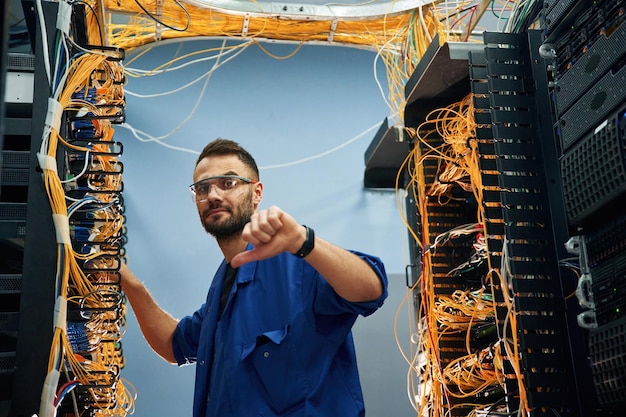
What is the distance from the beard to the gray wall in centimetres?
116

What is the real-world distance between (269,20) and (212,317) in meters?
1.39

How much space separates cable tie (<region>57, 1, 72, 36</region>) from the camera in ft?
5.03

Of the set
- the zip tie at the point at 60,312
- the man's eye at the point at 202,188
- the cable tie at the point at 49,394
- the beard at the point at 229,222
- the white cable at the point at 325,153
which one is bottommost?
the cable tie at the point at 49,394

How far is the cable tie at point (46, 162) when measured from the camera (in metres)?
1.44

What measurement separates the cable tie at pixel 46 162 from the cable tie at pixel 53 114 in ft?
0.22

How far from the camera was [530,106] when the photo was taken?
71.4 inches

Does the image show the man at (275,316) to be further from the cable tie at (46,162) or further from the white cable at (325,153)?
the white cable at (325,153)

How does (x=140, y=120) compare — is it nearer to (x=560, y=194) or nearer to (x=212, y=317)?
(x=212, y=317)

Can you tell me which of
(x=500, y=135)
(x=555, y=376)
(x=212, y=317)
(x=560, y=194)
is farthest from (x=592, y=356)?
(x=212, y=317)

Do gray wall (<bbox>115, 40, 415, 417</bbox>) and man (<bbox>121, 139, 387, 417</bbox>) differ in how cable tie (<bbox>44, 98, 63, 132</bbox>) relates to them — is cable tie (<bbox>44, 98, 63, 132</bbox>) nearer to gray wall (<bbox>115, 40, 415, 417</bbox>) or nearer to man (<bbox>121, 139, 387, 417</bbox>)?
man (<bbox>121, 139, 387, 417</bbox>)

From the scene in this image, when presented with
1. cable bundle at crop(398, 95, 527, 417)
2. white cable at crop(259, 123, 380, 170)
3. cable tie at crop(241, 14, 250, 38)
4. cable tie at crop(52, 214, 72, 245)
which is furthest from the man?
white cable at crop(259, 123, 380, 170)

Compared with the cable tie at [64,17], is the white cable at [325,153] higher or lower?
higher

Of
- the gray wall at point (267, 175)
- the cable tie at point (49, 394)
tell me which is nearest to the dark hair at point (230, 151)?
the cable tie at point (49, 394)

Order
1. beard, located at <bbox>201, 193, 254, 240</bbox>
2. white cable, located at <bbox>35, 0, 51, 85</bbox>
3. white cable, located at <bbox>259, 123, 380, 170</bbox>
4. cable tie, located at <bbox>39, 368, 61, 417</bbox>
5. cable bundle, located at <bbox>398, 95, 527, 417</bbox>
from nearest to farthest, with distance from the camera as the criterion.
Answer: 1. cable tie, located at <bbox>39, 368, 61, 417</bbox>
2. white cable, located at <bbox>35, 0, 51, 85</bbox>
3. beard, located at <bbox>201, 193, 254, 240</bbox>
4. cable bundle, located at <bbox>398, 95, 527, 417</bbox>
5. white cable, located at <bbox>259, 123, 380, 170</bbox>
